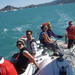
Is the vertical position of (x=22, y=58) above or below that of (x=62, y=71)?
above

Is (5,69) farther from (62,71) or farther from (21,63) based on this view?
(62,71)

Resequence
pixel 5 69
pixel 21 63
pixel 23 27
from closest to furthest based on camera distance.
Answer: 1. pixel 5 69
2. pixel 21 63
3. pixel 23 27

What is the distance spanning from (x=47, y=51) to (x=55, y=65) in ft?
6.85

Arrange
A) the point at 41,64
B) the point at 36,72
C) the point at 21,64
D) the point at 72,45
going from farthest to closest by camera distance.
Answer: the point at 72,45, the point at 41,64, the point at 36,72, the point at 21,64

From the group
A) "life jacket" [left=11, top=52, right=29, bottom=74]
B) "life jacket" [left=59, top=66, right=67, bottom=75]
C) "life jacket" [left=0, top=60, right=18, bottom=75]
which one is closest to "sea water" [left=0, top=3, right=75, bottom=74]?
"life jacket" [left=59, top=66, right=67, bottom=75]

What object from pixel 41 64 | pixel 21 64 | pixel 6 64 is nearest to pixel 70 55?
pixel 41 64

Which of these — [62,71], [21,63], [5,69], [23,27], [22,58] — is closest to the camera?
[5,69]

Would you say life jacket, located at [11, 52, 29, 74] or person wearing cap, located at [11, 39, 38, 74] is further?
life jacket, located at [11, 52, 29, 74]

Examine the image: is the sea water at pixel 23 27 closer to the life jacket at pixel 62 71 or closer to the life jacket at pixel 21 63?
the life jacket at pixel 62 71

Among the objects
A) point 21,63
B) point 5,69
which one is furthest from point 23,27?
point 5,69

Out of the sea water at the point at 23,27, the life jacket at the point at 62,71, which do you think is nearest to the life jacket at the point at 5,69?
the life jacket at the point at 62,71

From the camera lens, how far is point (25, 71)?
6.12m

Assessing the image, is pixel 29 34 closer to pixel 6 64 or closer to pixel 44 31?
pixel 44 31

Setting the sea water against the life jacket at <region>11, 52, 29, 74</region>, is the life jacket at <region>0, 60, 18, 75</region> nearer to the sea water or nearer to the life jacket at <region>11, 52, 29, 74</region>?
the life jacket at <region>11, 52, 29, 74</region>
